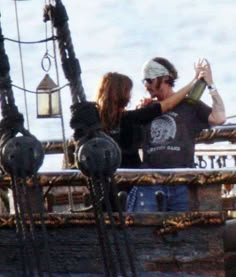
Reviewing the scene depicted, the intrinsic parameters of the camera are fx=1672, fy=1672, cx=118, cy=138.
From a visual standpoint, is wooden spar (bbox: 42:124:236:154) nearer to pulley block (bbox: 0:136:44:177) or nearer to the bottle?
the bottle

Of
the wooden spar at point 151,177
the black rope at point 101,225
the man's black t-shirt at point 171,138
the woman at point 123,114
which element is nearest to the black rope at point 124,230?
the black rope at point 101,225

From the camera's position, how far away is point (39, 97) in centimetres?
1355

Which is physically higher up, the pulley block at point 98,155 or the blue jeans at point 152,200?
the pulley block at point 98,155

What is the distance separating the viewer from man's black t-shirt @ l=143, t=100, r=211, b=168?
29.0ft

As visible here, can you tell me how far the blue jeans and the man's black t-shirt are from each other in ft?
1.02

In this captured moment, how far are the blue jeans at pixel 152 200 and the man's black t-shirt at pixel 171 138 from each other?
31 centimetres

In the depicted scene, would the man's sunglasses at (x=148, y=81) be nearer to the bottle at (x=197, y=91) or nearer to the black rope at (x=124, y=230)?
the bottle at (x=197, y=91)

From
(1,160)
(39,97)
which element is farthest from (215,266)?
(39,97)

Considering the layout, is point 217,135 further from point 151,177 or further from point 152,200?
point 151,177

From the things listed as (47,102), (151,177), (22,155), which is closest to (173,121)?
(151,177)

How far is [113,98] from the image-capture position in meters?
8.58

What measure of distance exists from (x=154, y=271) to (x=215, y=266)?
0.97ft

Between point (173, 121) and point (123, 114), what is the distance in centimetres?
36

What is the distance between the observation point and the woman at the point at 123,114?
8.55 meters
